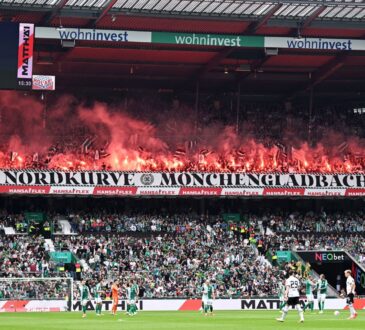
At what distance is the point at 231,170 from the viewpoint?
2840 inches

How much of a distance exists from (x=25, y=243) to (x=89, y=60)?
12.1m

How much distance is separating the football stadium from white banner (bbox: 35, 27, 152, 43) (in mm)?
78

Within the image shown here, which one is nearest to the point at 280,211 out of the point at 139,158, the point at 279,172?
the point at 279,172

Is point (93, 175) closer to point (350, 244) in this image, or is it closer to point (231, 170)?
point (231, 170)

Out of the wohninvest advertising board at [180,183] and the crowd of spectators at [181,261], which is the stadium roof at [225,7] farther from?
the crowd of spectators at [181,261]

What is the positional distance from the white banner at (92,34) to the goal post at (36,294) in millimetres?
14008

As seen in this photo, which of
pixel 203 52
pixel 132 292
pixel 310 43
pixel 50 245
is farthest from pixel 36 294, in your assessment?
pixel 310 43

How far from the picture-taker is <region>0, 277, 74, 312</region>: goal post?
175 feet

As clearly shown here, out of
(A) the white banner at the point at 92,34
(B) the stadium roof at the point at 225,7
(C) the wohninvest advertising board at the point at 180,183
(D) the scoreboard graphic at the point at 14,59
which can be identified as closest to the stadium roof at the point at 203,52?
(B) the stadium roof at the point at 225,7

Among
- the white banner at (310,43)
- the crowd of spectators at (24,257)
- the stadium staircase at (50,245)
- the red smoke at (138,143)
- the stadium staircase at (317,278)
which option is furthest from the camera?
the red smoke at (138,143)

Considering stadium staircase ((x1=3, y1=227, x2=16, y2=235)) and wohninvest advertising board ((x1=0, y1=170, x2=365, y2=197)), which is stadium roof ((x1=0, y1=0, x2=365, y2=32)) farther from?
stadium staircase ((x1=3, y1=227, x2=16, y2=235))

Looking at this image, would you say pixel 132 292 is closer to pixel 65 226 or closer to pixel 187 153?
pixel 65 226

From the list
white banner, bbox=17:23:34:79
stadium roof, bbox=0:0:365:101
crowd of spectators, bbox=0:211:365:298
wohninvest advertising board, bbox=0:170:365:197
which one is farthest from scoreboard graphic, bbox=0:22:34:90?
wohninvest advertising board, bbox=0:170:365:197

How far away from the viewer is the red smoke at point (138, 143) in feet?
228
